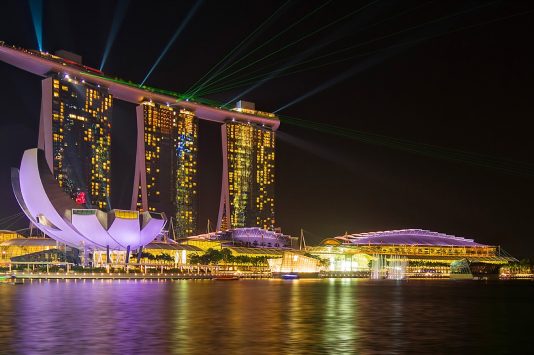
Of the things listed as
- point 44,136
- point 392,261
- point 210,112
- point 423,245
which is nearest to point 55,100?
point 44,136

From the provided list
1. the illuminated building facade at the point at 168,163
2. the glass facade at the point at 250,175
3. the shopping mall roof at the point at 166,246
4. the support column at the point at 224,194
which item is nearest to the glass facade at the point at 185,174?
the illuminated building facade at the point at 168,163

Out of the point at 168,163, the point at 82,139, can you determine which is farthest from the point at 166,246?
the point at 168,163

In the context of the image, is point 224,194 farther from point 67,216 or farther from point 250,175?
point 67,216

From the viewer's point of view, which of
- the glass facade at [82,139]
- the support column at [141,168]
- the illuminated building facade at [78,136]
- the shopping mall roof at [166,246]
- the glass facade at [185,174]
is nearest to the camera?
the shopping mall roof at [166,246]

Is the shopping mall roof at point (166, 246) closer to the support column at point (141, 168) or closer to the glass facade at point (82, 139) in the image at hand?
the glass facade at point (82, 139)

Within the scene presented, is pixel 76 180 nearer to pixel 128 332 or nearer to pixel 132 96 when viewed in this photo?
pixel 132 96

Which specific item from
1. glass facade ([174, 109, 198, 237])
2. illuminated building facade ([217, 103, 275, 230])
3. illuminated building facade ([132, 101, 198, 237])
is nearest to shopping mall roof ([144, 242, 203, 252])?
illuminated building facade ([132, 101, 198, 237])
